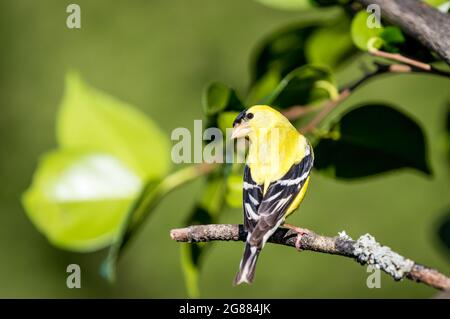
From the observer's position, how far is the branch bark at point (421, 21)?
664 millimetres

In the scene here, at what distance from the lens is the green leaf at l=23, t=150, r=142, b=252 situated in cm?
91

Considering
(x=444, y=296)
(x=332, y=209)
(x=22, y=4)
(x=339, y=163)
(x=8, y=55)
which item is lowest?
(x=444, y=296)

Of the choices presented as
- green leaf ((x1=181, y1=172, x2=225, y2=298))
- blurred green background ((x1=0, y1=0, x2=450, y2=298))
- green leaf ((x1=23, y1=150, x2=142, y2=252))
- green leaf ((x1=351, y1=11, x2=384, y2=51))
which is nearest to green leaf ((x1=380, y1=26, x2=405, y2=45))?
green leaf ((x1=351, y1=11, x2=384, y2=51))

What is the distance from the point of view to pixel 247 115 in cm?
77

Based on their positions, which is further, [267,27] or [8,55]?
[8,55]

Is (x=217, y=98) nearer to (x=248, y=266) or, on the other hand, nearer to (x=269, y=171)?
(x=269, y=171)

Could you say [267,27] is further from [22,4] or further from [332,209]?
[22,4]

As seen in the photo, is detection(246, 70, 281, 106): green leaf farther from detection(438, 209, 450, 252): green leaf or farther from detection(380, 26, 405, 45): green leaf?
detection(438, 209, 450, 252): green leaf

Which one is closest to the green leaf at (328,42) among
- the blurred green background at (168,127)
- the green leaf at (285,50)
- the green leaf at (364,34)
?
the green leaf at (285,50)

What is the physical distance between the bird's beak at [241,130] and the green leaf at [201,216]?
8 cm

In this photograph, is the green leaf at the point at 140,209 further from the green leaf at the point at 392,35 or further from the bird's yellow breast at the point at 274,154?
the green leaf at the point at 392,35

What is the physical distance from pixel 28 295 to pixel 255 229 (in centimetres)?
255

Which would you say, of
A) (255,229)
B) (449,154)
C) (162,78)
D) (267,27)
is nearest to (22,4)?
(162,78)

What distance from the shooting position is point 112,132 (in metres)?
0.98
